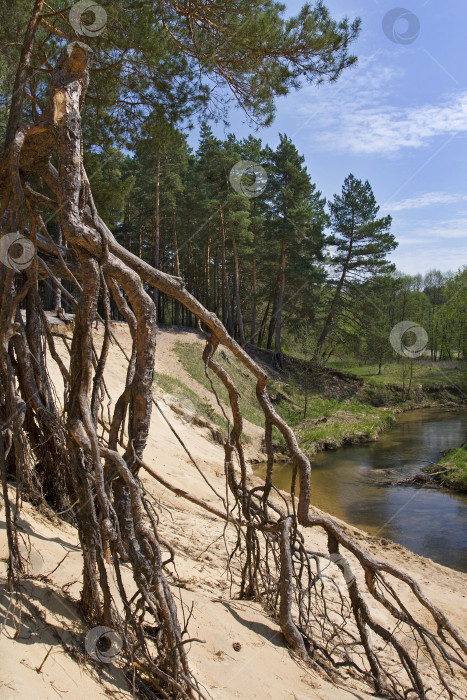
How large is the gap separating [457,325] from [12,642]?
123 feet

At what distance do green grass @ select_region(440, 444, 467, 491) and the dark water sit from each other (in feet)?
1.53

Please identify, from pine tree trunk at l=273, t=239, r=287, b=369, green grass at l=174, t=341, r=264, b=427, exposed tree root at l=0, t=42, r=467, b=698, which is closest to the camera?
exposed tree root at l=0, t=42, r=467, b=698

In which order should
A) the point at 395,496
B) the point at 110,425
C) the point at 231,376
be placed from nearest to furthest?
the point at 110,425, the point at 395,496, the point at 231,376

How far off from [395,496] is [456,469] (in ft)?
8.66

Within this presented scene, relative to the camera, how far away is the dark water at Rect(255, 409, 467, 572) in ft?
34.0

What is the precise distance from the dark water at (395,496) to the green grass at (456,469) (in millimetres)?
465

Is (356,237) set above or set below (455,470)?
above

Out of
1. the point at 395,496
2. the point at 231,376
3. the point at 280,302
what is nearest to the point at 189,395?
the point at 231,376

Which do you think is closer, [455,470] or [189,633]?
[189,633]

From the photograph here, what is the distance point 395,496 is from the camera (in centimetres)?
1335

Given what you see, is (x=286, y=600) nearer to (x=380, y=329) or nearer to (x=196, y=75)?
(x=196, y=75)

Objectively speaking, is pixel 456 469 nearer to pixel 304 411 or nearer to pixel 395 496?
pixel 395 496

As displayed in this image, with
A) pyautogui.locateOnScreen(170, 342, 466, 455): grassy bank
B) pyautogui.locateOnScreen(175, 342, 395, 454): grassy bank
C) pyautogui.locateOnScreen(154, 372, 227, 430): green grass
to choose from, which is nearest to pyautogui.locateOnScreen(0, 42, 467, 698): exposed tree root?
pyautogui.locateOnScreen(154, 372, 227, 430): green grass

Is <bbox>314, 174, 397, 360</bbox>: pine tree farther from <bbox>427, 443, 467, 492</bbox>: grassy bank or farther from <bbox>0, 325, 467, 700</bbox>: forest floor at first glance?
<bbox>0, 325, 467, 700</bbox>: forest floor
